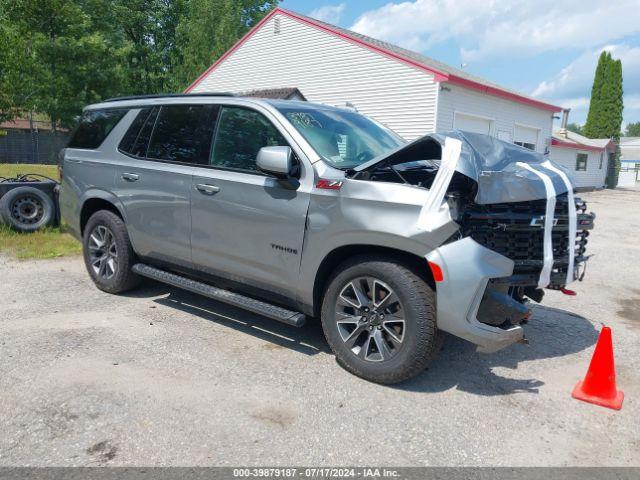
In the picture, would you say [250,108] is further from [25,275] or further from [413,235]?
[25,275]

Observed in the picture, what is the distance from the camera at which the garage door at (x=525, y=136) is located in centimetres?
2133

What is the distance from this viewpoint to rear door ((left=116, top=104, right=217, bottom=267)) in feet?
14.8

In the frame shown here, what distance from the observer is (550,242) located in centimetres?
343

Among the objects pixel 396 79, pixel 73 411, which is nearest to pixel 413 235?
pixel 73 411

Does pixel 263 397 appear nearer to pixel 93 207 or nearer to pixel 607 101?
pixel 93 207

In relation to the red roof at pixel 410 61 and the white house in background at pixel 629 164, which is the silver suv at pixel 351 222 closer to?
the red roof at pixel 410 61

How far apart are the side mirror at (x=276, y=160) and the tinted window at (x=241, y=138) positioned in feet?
1.15

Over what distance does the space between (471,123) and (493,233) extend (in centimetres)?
1608

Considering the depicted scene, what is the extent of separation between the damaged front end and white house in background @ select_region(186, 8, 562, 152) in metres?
13.1

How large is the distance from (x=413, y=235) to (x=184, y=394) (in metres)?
1.84

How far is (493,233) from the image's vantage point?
3.33m

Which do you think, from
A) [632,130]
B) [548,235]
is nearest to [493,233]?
[548,235]

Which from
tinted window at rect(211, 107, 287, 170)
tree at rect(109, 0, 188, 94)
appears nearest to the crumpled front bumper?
tinted window at rect(211, 107, 287, 170)

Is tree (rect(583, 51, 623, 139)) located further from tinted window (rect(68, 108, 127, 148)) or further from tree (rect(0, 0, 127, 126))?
tinted window (rect(68, 108, 127, 148))
